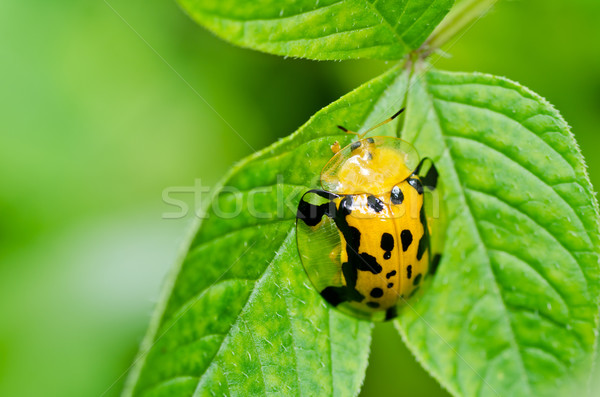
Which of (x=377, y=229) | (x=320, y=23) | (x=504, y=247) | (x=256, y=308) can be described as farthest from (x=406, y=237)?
(x=320, y=23)

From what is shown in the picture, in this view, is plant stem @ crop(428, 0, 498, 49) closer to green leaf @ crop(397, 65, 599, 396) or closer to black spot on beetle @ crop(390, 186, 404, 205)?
green leaf @ crop(397, 65, 599, 396)

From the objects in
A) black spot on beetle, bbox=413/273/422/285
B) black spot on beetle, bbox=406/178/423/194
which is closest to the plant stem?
black spot on beetle, bbox=406/178/423/194

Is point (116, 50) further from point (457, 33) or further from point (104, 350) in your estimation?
point (457, 33)

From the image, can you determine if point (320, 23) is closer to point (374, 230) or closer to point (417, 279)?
point (374, 230)

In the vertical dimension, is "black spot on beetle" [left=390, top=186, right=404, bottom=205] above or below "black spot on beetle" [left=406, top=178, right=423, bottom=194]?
below

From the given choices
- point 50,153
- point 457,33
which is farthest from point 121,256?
point 457,33

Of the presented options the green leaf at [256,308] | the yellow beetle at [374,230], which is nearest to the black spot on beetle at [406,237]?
the yellow beetle at [374,230]
